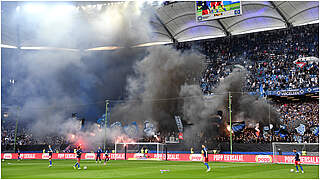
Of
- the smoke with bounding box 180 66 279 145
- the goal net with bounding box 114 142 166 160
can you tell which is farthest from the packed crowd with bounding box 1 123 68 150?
the smoke with bounding box 180 66 279 145

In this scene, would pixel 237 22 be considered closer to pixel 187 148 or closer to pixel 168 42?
pixel 168 42

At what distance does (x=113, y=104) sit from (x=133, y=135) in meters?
8.84

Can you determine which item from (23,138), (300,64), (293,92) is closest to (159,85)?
(293,92)

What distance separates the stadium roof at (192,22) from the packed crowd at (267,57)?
53.8 inches

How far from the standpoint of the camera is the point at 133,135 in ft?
174

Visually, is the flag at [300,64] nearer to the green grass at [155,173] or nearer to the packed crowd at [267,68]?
the packed crowd at [267,68]

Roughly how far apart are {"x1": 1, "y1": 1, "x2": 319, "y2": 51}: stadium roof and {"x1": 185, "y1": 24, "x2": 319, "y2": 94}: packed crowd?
4.48ft

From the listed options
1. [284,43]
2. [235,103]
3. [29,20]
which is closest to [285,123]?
[235,103]

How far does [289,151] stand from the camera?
3281 cm

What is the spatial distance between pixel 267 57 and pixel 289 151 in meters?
20.1

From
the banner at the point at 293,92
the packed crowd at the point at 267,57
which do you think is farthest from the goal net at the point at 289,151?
the packed crowd at the point at 267,57

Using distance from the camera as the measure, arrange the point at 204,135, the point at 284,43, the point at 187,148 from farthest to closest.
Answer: the point at 284,43 < the point at 204,135 < the point at 187,148

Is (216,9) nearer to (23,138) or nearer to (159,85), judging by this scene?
(159,85)

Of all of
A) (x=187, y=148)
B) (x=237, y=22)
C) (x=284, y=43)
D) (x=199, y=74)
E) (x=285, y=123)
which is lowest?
(x=187, y=148)
